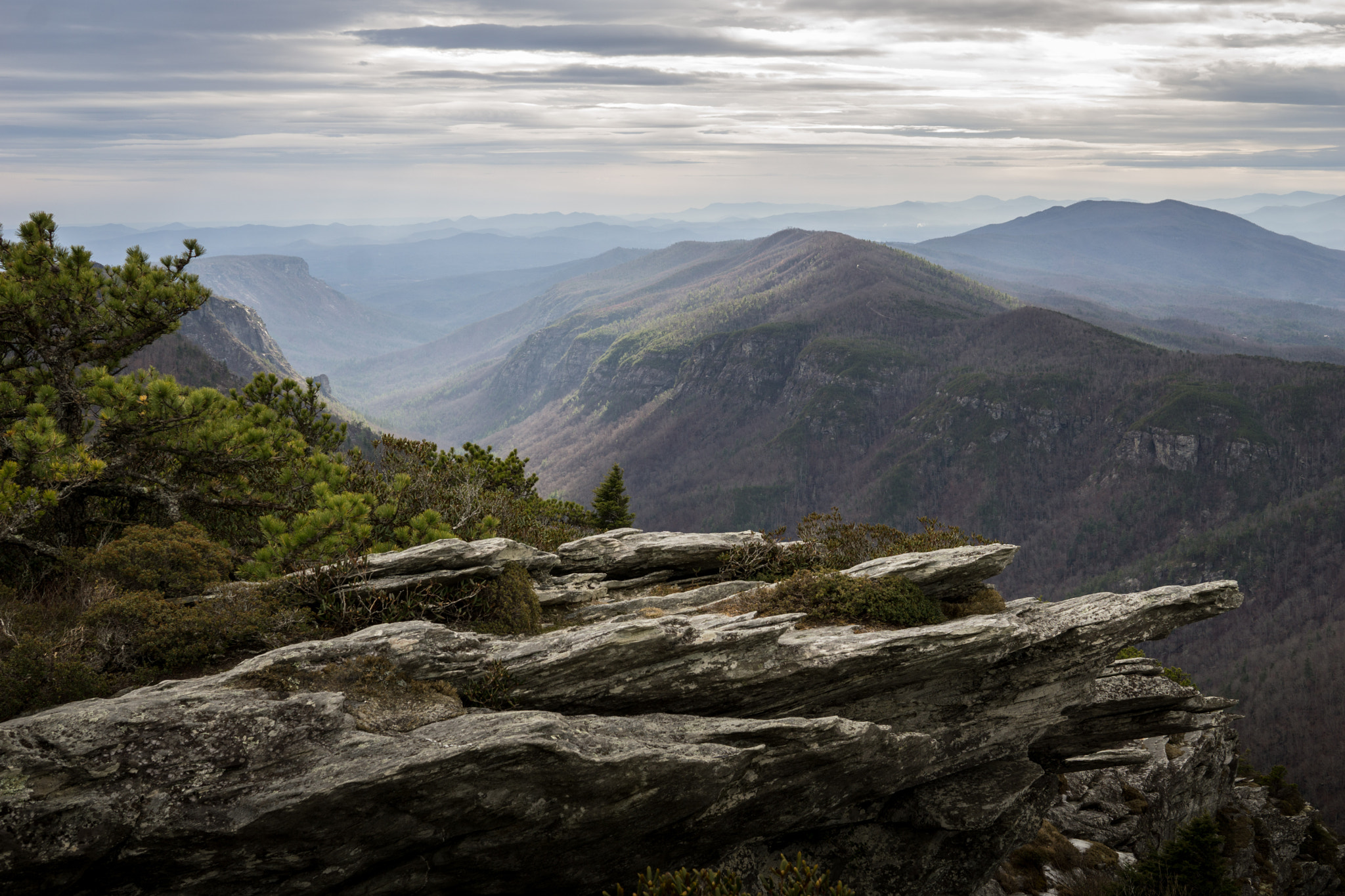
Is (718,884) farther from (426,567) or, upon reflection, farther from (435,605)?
(426,567)

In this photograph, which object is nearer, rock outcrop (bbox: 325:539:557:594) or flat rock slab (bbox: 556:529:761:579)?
rock outcrop (bbox: 325:539:557:594)

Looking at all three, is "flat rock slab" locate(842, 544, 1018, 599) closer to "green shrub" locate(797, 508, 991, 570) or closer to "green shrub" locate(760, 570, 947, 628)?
"green shrub" locate(760, 570, 947, 628)

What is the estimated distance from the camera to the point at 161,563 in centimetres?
1739

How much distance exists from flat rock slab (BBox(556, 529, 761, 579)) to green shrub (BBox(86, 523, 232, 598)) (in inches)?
383

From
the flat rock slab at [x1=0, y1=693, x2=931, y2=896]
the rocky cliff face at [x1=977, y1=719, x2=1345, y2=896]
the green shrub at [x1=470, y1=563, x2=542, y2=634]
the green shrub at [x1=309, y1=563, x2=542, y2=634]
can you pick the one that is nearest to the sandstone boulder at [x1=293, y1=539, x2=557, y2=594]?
the green shrub at [x1=309, y1=563, x2=542, y2=634]

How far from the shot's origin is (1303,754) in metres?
150

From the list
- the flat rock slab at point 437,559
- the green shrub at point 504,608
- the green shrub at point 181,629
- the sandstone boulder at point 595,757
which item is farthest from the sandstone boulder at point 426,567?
the sandstone boulder at point 595,757

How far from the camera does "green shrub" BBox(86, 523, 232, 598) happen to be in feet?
55.4

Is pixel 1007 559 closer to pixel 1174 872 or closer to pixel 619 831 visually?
pixel 619 831

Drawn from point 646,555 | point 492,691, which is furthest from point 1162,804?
point 492,691

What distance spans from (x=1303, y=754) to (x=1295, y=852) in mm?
154692

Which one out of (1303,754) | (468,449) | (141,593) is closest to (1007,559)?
(141,593)

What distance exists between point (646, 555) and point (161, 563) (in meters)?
13.1

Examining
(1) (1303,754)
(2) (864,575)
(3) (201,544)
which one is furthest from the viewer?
(1) (1303,754)
